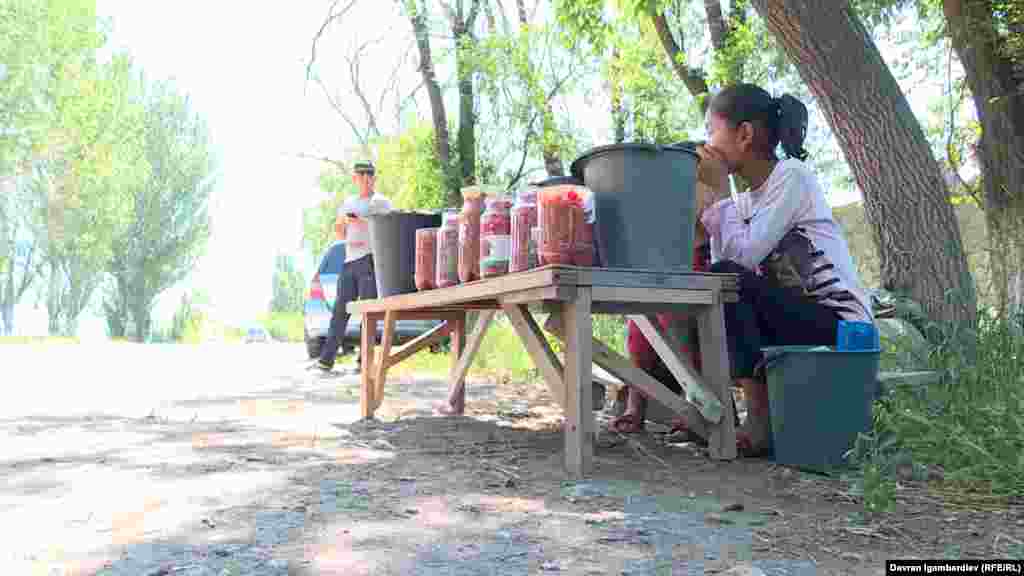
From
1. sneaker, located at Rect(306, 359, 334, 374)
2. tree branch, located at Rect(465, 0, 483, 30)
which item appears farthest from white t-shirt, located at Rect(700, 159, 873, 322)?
tree branch, located at Rect(465, 0, 483, 30)

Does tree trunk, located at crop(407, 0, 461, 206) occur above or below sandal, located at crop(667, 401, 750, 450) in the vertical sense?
above

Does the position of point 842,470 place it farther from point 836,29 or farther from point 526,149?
point 526,149

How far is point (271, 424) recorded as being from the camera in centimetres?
482

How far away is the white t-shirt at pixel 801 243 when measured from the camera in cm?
360

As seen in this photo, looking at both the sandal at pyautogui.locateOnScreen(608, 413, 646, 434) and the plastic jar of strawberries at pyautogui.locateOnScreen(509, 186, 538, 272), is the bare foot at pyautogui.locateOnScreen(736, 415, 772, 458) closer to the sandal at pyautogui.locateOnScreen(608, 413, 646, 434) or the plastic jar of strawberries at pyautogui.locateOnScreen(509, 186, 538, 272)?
the sandal at pyautogui.locateOnScreen(608, 413, 646, 434)

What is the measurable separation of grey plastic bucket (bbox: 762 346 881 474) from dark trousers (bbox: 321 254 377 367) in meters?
4.99

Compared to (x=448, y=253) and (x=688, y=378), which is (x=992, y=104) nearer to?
(x=688, y=378)

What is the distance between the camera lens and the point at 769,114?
381 cm

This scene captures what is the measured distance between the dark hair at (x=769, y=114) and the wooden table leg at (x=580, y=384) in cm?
118

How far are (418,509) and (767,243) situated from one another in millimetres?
1821

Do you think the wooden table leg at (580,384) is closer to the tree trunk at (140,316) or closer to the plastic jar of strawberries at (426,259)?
the plastic jar of strawberries at (426,259)

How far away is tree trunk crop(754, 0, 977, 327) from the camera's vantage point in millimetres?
4941

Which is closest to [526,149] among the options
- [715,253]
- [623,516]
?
[715,253]

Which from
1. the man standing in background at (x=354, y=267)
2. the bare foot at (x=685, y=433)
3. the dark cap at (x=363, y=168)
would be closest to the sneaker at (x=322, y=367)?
the man standing in background at (x=354, y=267)
